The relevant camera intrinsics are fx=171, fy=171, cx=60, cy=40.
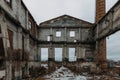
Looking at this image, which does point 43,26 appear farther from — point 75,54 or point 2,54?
point 2,54

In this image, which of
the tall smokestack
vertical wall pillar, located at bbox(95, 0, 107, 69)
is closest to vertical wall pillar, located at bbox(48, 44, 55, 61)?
vertical wall pillar, located at bbox(95, 0, 107, 69)

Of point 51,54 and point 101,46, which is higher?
point 101,46

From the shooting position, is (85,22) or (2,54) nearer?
(2,54)

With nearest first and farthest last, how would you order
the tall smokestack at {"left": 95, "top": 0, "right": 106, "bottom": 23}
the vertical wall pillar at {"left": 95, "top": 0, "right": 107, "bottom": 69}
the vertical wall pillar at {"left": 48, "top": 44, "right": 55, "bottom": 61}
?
1. the vertical wall pillar at {"left": 95, "top": 0, "right": 107, "bottom": 69}
2. the tall smokestack at {"left": 95, "top": 0, "right": 106, "bottom": 23}
3. the vertical wall pillar at {"left": 48, "top": 44, "right": 55, "bottom": 61}

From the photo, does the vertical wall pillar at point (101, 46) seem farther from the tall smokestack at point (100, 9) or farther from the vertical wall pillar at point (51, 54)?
the vertical wall pillar at point (51, 54)

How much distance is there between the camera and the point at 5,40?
8.23 meters

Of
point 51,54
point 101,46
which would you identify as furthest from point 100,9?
point 51,54

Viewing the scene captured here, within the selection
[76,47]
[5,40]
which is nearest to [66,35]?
[76,47]

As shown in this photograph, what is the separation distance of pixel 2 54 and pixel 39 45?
17213 mm

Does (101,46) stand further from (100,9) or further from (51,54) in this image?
(51,54)

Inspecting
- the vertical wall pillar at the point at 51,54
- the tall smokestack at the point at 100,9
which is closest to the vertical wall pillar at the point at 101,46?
the tall smokestack at the point at 100,9

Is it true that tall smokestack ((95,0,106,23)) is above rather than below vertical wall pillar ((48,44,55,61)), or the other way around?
above

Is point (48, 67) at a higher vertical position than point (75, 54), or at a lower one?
lower

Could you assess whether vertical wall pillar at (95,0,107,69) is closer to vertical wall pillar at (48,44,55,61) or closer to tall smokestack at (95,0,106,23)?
tall smokestack at (95,0,106,23)
